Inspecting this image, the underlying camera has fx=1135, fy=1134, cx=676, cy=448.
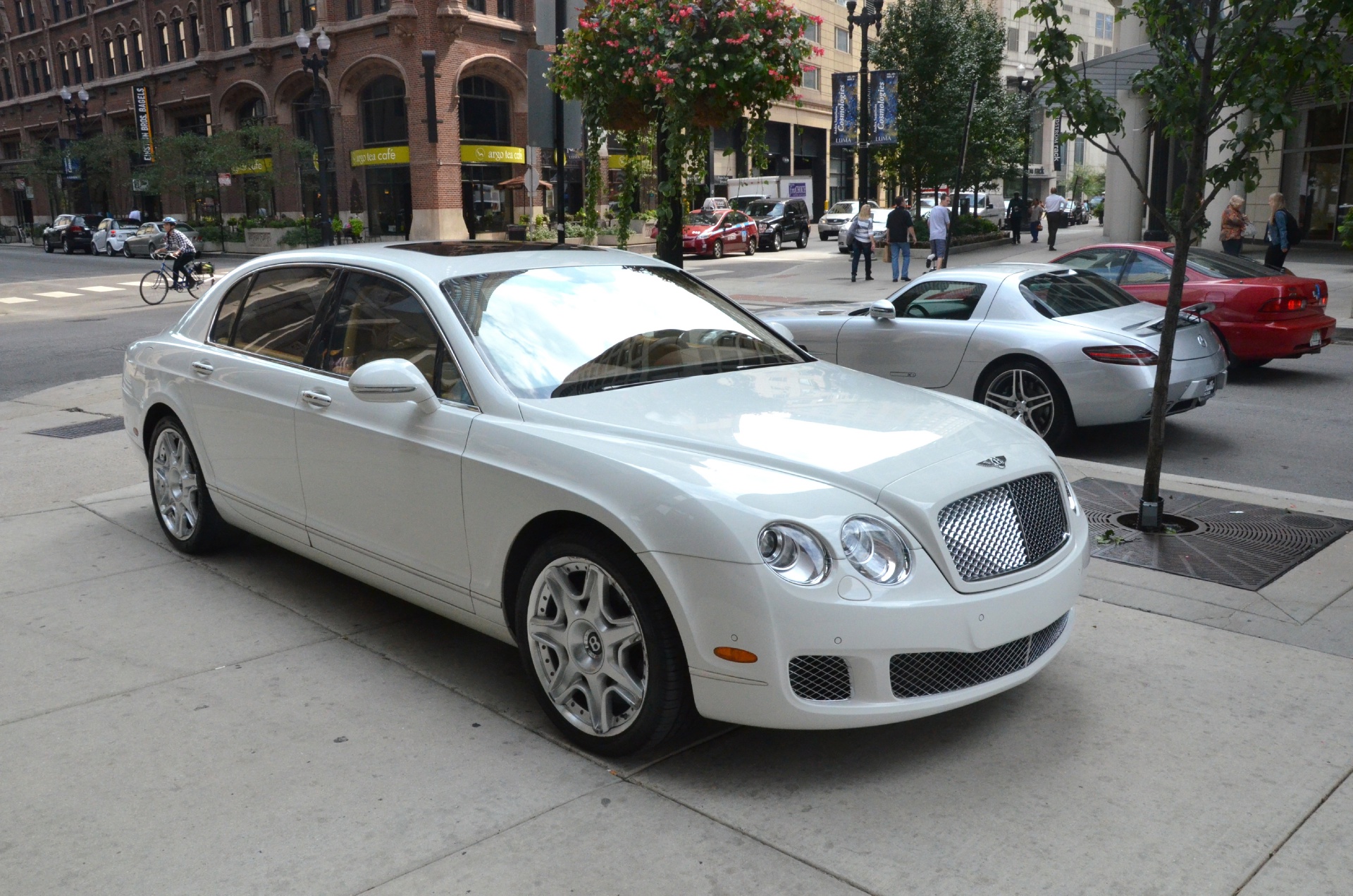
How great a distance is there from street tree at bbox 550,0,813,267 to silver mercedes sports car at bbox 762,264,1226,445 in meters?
1.88

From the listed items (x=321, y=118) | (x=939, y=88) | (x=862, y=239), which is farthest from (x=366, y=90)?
(x=862, y=239)

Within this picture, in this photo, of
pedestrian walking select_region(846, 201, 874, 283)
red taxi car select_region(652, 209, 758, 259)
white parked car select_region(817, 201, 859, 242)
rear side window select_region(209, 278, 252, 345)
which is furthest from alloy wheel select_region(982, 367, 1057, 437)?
white parked car select_region(817, 201, 859, 242)

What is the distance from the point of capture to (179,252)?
25.5 metres

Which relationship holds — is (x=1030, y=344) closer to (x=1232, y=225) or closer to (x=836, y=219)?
(x=1232, y=225)

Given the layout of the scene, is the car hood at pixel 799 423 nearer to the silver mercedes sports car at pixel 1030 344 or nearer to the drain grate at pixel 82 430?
the silver mercedes sports car at pixel 1030 344

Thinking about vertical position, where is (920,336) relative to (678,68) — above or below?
below

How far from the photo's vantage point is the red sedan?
11.3 metres

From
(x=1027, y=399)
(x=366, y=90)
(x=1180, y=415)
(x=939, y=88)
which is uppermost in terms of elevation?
(x=366, y=90)

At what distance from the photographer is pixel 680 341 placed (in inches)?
184

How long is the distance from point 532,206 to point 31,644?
45473mm

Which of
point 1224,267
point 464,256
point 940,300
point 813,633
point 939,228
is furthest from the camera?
point 939,228

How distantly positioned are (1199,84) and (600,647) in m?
4.69

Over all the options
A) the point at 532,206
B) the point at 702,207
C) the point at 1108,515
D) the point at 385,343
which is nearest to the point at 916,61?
the point at 702,207

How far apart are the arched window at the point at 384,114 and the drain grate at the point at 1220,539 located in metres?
44.0
